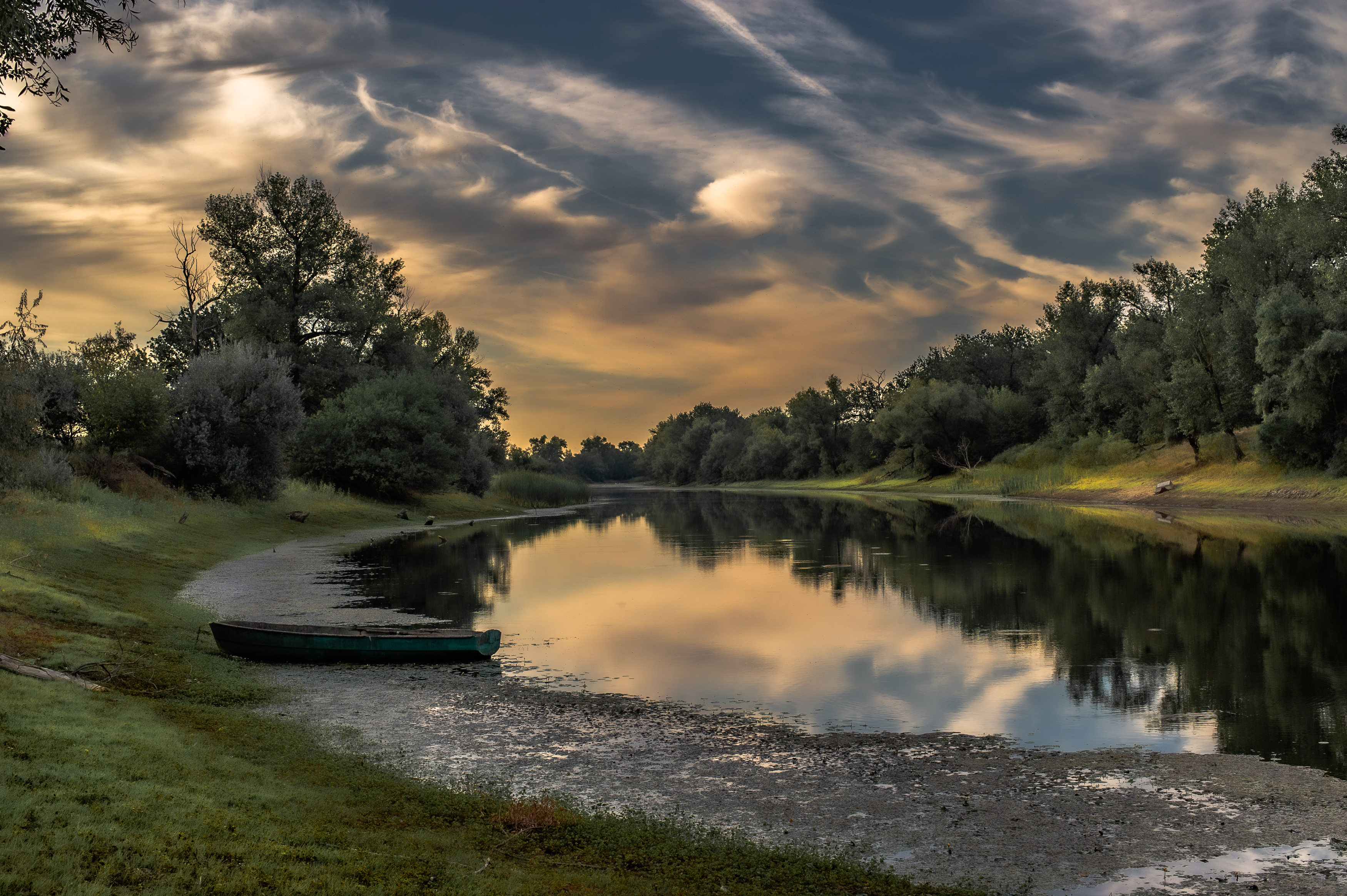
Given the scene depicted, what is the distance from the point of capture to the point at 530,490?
8525 cm

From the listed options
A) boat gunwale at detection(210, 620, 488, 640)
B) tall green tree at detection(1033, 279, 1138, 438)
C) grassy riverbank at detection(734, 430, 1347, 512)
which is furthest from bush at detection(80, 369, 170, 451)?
tall green tree at detection(1033, 279, 1138, 438)

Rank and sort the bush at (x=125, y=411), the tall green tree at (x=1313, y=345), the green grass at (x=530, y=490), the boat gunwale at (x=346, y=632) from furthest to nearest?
the green grass at (x=530, y=490), the tall green tree at (x=1313, y=345), the bush at (x=125, y=411), the boat gunwale at (x=346, y=632)

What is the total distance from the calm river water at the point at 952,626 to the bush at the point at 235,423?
9338 millimetres

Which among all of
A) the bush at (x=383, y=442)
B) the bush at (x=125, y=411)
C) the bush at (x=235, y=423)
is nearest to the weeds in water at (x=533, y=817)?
the bush at (x=125, y=411)

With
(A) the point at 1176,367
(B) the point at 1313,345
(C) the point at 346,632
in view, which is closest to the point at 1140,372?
(A) the point at 1176,367

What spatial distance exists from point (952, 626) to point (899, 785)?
1130 centimetres

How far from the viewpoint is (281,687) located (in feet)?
45.7

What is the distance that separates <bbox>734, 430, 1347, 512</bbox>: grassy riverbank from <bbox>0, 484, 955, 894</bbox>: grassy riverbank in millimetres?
51068

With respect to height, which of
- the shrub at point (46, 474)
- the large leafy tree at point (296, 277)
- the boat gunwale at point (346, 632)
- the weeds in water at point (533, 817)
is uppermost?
the large leafy tree at point (296, 277)

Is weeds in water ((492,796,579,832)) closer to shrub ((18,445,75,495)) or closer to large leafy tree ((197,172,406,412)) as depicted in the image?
shrub ((18,445,75,495))

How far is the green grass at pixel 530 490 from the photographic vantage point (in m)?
83.8

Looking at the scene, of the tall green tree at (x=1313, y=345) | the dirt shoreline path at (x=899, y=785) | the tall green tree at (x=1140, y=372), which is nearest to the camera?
the dirt shoreline path at (x=899, y=785)

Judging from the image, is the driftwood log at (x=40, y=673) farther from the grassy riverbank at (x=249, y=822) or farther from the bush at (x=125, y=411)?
the bush at (x=125, y=411)

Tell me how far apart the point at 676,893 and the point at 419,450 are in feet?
181
